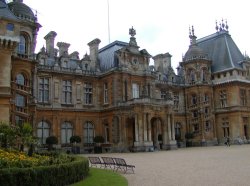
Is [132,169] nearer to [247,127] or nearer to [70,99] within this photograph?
[70,99]

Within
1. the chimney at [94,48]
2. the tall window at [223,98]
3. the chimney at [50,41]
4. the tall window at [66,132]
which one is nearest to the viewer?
the tall window at [66,132]

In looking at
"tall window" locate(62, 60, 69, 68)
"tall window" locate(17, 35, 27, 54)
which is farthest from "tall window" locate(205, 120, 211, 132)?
"tall window" locate(17, 35, 27, 54)

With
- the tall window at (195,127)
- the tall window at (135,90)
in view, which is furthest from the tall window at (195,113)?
the tall window at (135,90)

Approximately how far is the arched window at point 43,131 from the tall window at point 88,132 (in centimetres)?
485

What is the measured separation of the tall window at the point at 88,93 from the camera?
137 ft

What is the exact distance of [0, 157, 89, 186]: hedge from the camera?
1120 cm

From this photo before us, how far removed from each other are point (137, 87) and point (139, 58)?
379cm

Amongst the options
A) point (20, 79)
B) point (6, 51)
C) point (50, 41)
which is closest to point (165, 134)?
point (20, 79)

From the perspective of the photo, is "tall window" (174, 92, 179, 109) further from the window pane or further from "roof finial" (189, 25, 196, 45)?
the window pane

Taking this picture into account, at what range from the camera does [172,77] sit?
174ft

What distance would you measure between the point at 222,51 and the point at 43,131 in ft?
101

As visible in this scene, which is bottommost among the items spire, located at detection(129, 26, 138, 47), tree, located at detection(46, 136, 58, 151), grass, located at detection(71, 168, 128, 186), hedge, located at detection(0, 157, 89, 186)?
grass, located at detection(71, 168, 128, 186)

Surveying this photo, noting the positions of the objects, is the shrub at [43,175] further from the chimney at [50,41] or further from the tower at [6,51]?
the chimney at [50,41]

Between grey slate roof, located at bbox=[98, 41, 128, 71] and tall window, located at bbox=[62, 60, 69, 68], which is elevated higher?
grey slate roof, located at bbox=[98, 41, 128, 71]
